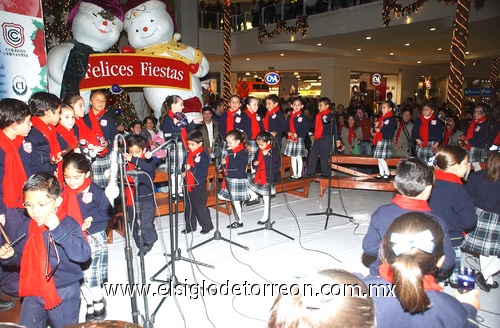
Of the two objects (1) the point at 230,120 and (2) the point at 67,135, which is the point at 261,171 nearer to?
(1) the point at 230,120

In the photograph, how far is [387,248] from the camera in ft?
5.19

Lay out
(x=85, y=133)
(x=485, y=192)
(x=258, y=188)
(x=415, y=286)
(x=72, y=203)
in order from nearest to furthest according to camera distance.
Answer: (x=415, y=286)
(x=72, y=203)
(x=485, y=192)
(x=85, y=133)
(x=258, y=188)

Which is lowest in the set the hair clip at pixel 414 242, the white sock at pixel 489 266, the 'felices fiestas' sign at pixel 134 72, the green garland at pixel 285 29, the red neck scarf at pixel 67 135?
the white sock at pixel 489 266

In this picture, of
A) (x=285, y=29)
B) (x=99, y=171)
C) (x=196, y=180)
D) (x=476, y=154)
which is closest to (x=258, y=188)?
(x=196, y=180)

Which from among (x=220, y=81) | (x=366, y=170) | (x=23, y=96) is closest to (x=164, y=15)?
(x=23, y=96)

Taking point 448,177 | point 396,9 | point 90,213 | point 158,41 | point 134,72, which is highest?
point 396,9

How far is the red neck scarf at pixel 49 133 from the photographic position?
3393 millimetres

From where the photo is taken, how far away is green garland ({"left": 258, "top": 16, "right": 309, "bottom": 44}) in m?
12.0

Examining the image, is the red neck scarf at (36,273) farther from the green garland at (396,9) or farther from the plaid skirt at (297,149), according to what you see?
the green garland at (396,9)

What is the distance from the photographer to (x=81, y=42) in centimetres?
638

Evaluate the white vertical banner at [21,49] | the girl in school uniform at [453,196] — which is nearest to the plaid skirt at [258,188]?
the girl in school uniform at [453,196]

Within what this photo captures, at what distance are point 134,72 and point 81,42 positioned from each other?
3.28 ft

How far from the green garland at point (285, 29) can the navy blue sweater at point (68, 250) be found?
11.4 meters

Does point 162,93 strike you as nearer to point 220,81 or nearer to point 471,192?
point 471,192
